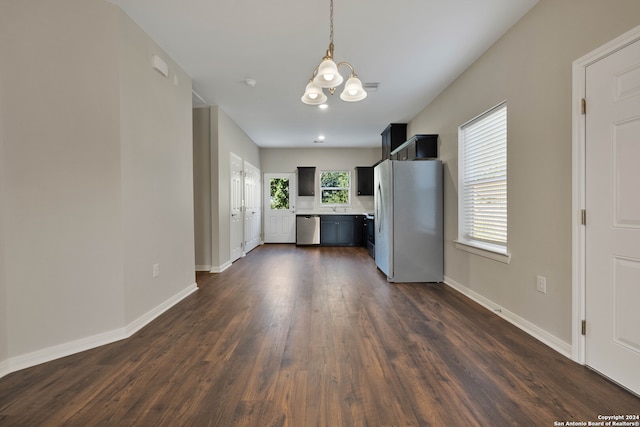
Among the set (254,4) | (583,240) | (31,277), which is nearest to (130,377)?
(31,277)

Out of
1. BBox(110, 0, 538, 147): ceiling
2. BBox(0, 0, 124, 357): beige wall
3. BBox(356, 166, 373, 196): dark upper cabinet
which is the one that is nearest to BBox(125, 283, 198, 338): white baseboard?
BBox(0, 0, 124, 357): beige wall

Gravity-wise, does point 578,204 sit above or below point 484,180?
below

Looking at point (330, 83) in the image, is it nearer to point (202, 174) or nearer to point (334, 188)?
point (202, 174)

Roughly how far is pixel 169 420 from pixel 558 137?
297cm

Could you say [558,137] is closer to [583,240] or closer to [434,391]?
[583,240]

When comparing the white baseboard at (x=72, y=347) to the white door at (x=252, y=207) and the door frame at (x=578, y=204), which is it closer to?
the door frame at (x=578, y=204)

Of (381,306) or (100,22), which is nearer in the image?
(100,22)

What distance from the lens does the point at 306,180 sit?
304 inches

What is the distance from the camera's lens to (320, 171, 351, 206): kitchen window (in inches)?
309

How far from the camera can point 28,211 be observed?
6.07 feet

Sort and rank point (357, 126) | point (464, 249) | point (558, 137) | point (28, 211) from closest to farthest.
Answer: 1. point (28, 211)
2. point (558, 137)
3. point (464, 249)
4. point (357, 126)

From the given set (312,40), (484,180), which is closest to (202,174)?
(312,40)

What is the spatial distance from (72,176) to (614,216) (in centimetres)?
353

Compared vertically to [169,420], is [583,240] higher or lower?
higher
